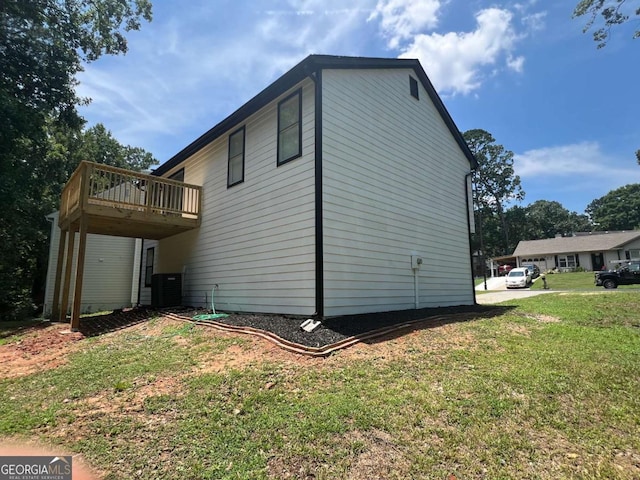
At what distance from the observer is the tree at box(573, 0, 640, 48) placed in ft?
31.1

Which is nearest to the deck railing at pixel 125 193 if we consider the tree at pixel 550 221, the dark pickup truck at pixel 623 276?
the dark pickup truck at pixel 623 276

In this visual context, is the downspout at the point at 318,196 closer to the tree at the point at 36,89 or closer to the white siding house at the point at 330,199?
the white siding house at the point at 330,199

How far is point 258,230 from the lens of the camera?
8.07 meters

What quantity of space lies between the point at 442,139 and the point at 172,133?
1133cm

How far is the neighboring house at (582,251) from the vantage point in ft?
120

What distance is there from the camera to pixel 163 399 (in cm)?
352

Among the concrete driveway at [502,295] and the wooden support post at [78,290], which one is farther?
the concrete driveway at [502,295]

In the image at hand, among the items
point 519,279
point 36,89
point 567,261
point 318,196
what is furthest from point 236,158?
point 567,261

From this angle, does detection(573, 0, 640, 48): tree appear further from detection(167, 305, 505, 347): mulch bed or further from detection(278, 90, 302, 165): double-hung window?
detection(167, 305, 505, 347): mulch bed

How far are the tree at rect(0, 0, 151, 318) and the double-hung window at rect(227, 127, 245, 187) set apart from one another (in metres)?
7.44

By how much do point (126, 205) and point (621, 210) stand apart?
80241 mm

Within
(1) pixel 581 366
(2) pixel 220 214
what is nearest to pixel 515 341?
(1) pixel 581 366

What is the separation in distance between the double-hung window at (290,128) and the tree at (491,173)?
4963 cm

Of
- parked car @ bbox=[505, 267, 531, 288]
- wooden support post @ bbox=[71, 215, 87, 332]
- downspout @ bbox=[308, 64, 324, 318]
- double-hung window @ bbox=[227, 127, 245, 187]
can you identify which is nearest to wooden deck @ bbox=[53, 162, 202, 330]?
wooden support post @ bbox=[71, 215, 87, 332]
